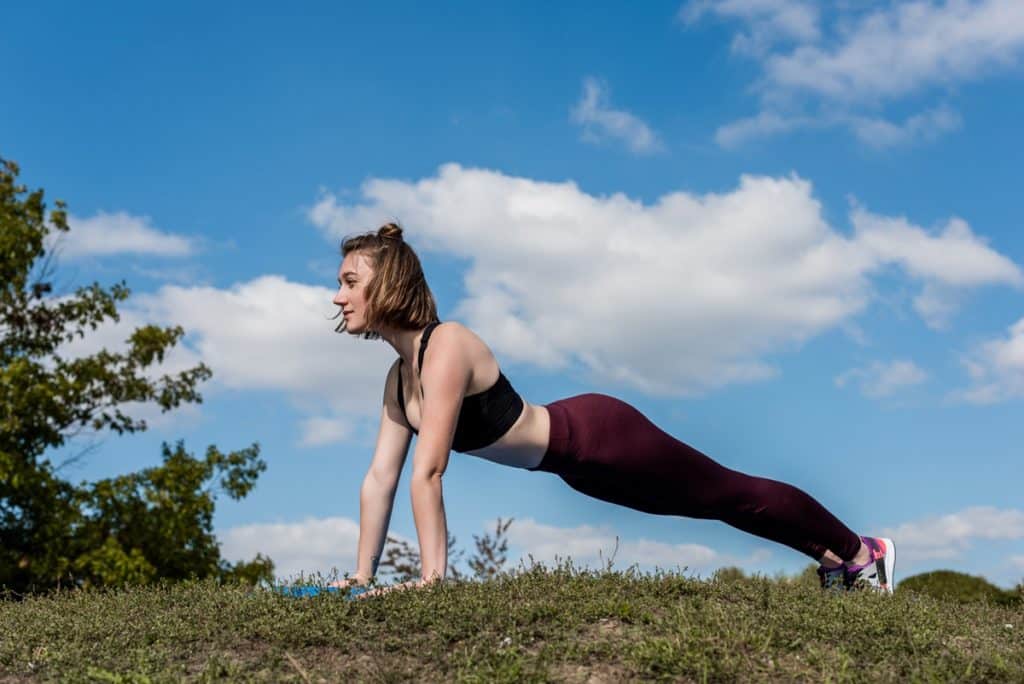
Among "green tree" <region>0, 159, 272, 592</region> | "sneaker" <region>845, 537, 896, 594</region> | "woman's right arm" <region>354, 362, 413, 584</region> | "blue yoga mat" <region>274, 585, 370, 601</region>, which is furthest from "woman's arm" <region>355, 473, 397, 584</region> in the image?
"green tree" <region>0, 159, 272, 592</region>

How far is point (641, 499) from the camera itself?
24.8ft

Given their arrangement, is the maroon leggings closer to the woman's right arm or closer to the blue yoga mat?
the woman's right arm

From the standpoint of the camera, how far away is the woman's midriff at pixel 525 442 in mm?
6930

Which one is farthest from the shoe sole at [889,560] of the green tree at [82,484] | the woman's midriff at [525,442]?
the green tree at [82,484]

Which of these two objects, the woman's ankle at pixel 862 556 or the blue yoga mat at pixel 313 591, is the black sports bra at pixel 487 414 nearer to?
the blue yoga mat at pixel 313 591

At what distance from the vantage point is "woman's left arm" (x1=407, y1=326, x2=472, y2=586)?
5.92 metres

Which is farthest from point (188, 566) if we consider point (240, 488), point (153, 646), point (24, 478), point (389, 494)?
point (153, 646)

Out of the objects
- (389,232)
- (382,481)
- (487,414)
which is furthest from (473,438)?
(389,232)

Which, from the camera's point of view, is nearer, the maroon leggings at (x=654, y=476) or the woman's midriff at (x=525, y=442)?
the woman's midriff at (x=525, y=442)

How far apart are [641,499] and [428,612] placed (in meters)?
2.63

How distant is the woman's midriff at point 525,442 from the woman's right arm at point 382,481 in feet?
1.77

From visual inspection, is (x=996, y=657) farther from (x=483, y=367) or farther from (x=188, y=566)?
(x=188, y=566)

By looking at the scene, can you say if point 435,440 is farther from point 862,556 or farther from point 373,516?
point 862,556

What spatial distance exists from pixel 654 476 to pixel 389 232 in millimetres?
2604
